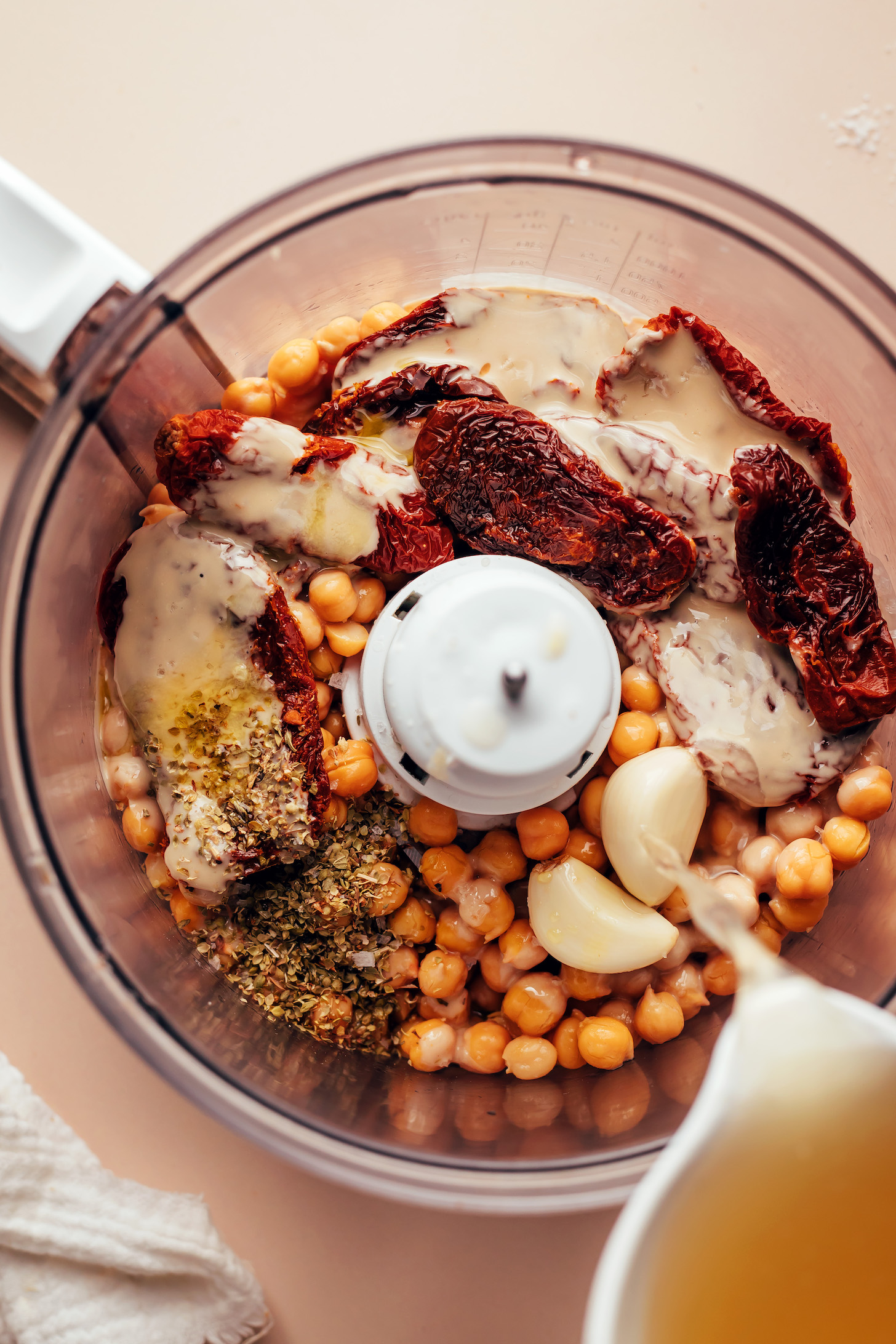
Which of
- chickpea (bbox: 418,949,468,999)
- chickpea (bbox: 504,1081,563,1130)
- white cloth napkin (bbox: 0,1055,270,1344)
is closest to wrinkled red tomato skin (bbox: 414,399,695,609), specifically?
chickpea (bbox: 418,949,468,999)

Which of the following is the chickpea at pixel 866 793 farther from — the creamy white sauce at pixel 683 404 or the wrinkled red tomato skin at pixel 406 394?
the wrinkled red tomato skin at pixel 406 394

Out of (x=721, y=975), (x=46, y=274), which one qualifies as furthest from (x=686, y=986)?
(x=46, y=274)

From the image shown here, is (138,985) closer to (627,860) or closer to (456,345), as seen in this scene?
(627,860)

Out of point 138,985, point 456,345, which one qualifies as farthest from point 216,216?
point 138,985

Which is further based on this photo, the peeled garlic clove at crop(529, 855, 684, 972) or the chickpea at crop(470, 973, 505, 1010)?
the chickpea at crop(470, 973, 505, 1010)

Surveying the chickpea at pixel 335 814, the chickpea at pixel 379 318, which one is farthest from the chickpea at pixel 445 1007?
the chickpea at pixel 379 318

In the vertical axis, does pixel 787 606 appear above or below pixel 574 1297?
above

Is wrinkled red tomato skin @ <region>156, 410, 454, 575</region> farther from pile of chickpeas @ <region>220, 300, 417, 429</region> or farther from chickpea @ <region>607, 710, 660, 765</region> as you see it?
chickpea @ <region>607, 710, 660, 765</region>

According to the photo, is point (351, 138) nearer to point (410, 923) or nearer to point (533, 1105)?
point (410, 923)
